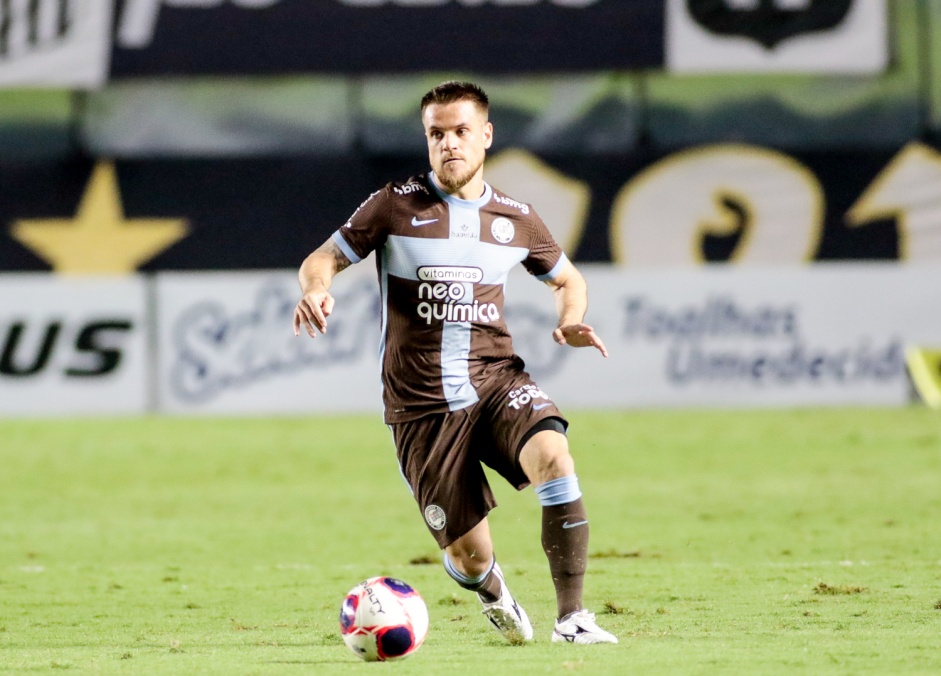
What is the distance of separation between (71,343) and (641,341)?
670 cm

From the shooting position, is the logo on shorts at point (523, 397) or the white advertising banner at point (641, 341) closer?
the logo on shorts at point (523, 397)

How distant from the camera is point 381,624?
19.5ft

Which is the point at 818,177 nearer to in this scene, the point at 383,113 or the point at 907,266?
the point at 907,266

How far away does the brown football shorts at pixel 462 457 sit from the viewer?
650 centimetres

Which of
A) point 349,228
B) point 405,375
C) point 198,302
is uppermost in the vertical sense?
point 349,228

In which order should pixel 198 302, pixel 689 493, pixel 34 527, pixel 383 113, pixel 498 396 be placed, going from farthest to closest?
pixel 383 113 → pixel 198 302 → pixel 689 493 → pixel 34 527 → pixel 498 396

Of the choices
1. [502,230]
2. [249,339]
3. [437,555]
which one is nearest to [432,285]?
[502,230]

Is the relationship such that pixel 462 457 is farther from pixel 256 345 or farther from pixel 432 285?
pixel 256 345

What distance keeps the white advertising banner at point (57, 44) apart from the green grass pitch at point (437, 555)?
4.20 meters

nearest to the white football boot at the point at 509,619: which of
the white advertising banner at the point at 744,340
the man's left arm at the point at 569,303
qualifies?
the man's left arm at the point at 569,303

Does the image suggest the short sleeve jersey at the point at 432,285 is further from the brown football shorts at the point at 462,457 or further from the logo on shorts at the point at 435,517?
the logo on shorts at the point at 435,517

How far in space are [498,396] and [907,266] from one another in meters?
14.4

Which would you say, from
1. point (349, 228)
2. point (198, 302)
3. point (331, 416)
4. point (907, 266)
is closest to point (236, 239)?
point (198, 302)

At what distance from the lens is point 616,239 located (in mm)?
20375
